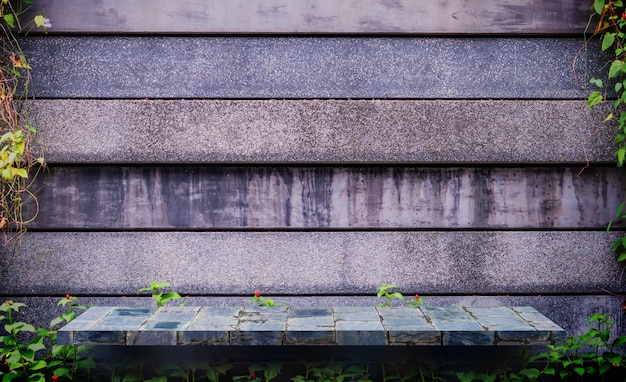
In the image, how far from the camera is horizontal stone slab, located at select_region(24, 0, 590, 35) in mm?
4086

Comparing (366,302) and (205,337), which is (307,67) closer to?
(366,302)

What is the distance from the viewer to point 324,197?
412 cm

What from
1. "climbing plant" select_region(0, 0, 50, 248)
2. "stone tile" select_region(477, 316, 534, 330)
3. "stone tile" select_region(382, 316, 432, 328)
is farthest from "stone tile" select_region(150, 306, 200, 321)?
"stone tile" select_region(477, 316, 534, 330)

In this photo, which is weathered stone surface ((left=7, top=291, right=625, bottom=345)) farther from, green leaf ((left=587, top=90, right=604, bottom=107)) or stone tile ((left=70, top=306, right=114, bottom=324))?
green leaf ((left=587, top=90, right=604, bottom=107))

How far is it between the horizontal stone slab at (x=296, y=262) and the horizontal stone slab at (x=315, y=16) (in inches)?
66.6

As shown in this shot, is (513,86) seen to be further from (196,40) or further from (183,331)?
(183,331)

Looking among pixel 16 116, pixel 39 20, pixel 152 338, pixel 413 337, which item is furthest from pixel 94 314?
pixel 39 20

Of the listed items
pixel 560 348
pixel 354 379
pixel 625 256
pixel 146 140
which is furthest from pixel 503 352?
pixel 146 140

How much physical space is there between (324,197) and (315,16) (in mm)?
1503

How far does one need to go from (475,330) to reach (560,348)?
1.21 m

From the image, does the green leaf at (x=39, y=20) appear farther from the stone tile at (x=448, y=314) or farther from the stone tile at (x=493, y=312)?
the stone tile at (x=493, y=312)

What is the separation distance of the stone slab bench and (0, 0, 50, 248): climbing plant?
1277 mm

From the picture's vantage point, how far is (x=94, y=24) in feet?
13.4

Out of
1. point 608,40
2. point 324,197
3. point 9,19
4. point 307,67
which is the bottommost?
point 324,197
